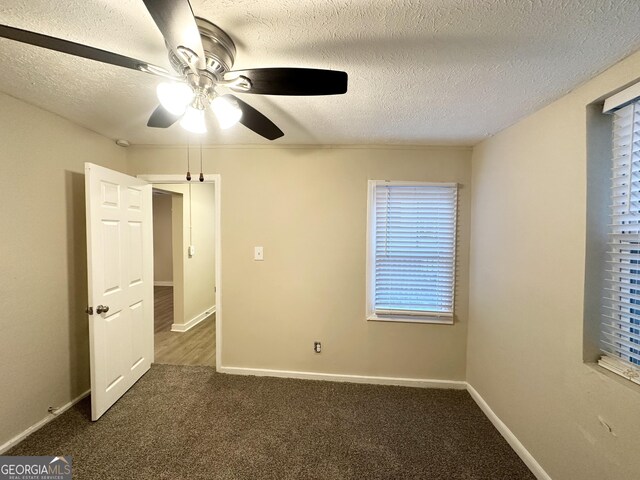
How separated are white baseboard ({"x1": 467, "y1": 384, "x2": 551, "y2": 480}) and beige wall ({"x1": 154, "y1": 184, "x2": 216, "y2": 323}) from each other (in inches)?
143

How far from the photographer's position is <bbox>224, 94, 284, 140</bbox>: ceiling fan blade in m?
1.25

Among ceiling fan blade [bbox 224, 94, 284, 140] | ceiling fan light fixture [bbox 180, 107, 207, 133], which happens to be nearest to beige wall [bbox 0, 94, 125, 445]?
ceiling fan light fixture [bbox 180, 107, 207, 133]

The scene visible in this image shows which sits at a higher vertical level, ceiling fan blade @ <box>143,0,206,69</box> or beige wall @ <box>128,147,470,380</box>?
ceiling fan blade @ <box>143,0,206,69</box>

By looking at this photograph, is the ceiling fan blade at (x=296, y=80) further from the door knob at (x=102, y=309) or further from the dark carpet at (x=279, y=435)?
the dark carpet at (x=279, y=435)

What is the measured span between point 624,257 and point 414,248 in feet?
4.17

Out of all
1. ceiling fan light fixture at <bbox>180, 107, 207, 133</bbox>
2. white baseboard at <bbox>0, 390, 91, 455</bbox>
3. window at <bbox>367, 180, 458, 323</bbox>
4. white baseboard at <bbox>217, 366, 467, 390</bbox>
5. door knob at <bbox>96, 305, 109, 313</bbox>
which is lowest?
white baseboard at <bbox>217, 366, 467, 390</bbox>

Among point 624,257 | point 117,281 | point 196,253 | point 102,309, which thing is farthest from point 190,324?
point 624,257

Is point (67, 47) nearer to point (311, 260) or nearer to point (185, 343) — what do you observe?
point (311, 260)

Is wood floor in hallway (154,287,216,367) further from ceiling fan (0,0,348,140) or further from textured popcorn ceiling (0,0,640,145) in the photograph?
ceiling fan (0,0,348,140)

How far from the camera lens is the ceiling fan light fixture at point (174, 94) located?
99 cm

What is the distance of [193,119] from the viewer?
121 centimetres

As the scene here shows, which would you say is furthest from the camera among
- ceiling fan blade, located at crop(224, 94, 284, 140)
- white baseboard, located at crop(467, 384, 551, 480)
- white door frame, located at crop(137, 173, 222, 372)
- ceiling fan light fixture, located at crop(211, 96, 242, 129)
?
white door frame, located at crop(137, 173, 222, 372)

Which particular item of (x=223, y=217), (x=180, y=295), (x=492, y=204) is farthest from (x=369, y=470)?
(x=180, y=295)

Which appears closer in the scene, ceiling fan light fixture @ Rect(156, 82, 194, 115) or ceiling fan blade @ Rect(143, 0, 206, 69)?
ceiling fan blade @ Rect(143, 0, 206, 69)
